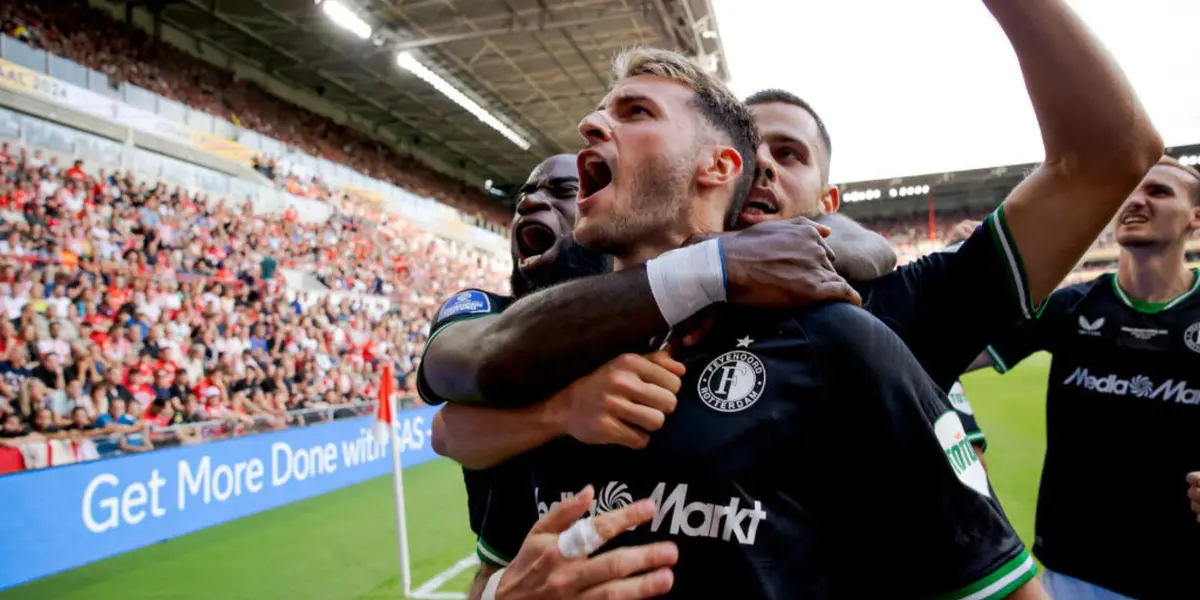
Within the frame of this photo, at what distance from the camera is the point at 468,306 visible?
1985 mm

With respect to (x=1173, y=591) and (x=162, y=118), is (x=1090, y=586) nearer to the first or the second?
(x=1173, y=591)

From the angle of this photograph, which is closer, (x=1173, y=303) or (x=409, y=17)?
(x=1173, y=303)

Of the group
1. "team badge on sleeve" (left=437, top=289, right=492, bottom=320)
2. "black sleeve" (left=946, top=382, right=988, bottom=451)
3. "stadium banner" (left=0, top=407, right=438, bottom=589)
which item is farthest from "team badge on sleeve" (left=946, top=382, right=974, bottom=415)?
"stadium banner" (left=0, top=407, right=438, bottom=589)

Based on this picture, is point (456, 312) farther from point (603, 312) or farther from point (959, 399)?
point (959, 399)

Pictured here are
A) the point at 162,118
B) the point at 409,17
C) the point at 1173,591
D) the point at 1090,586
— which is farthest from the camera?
the point at 409,17

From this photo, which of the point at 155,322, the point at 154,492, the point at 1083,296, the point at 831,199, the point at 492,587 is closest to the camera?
the point at 492,587

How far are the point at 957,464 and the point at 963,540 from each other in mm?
122

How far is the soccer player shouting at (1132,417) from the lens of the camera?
8.93ft

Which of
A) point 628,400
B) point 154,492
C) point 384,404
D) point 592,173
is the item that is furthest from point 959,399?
point 154,492

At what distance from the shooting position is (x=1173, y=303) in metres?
2.97

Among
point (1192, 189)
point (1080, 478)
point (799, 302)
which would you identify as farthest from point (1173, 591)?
point (799, 302)

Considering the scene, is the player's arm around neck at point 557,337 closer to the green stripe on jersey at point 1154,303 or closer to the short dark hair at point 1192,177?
the green stripe on jersey at point 1154,303

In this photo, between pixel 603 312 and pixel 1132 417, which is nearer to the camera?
pixel 603 312

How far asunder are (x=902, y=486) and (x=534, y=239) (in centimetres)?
162
